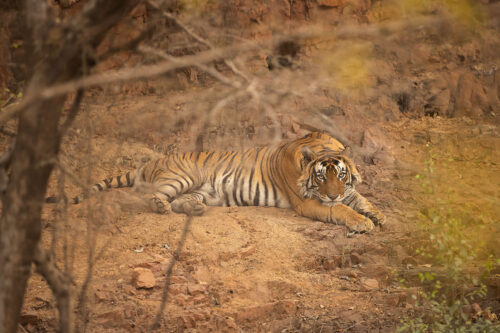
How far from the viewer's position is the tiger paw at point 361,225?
5086 millimetres

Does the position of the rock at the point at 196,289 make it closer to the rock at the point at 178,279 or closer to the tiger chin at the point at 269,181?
the rock at the point at 178,279

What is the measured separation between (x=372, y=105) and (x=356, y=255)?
4.21 m

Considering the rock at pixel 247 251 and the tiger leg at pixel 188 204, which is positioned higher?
the tiger leg at pixel 188 204

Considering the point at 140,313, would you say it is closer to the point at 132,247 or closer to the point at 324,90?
the point at 132,247

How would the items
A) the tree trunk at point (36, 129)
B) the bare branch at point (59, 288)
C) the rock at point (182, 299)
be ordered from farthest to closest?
1. the rock at point (182, 299)
2. the bare branch at point (59, 288)
3. the tree trunk at point (36, 129)

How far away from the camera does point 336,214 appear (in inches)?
211

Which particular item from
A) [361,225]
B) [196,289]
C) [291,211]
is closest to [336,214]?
[361,225]

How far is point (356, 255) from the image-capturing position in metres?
4.57

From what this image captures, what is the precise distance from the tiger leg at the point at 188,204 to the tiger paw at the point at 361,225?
59.2 inches

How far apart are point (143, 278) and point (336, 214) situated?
87.0 inches

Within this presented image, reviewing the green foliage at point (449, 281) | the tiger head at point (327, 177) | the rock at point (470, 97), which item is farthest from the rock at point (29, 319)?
the rock at point (470, 97)

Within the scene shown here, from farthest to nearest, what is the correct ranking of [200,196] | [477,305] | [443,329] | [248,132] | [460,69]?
[460,69]
[248,132]
[200,196]
[477,305]
[443,329]

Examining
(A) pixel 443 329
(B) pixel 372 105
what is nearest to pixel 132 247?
(A) pixel 443 329

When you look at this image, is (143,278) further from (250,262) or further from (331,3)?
(331,3)
